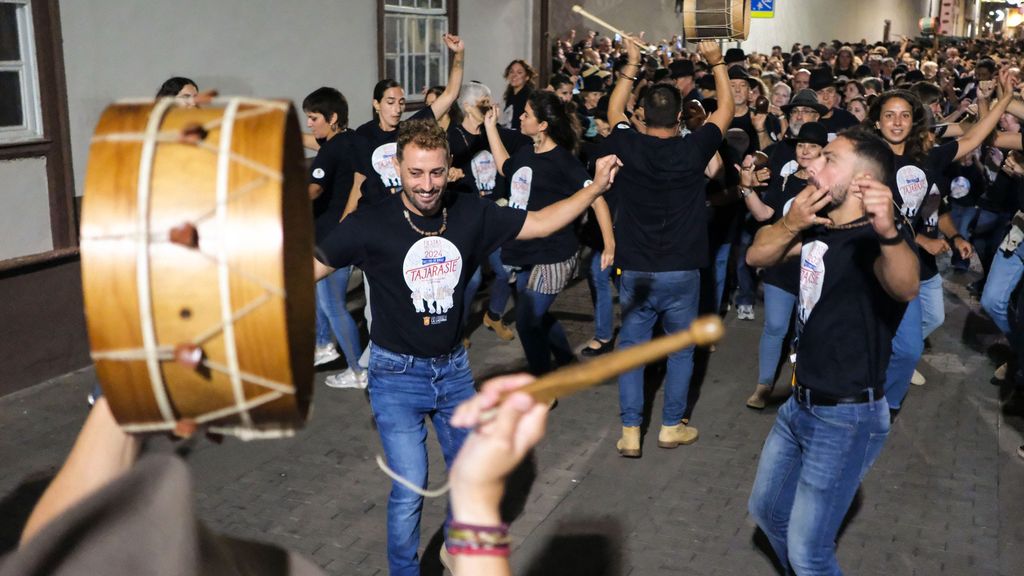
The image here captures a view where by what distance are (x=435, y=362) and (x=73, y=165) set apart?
4662 millimetres

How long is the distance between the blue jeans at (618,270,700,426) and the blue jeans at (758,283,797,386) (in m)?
→ 0.85

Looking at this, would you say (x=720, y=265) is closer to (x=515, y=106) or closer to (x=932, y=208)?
(x=932, y=208)

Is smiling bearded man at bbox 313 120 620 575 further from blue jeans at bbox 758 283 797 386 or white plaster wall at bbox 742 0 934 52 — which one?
white plaster wall at bbox 742 0 934 52

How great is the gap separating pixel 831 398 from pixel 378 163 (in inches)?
192

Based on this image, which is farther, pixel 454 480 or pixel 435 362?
pixel 435 362

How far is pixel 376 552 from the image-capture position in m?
5.38

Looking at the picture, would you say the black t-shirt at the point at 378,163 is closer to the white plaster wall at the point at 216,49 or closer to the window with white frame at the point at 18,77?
the white plaster wall at the point at 216,49

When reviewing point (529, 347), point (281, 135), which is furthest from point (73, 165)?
point (281, 135)

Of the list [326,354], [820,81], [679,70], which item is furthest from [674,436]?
[820,81]

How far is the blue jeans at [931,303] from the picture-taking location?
7.59 metres

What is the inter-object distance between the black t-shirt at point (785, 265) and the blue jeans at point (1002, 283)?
6.38ft

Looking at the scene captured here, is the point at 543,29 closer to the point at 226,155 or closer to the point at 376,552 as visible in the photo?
the point at 376,552

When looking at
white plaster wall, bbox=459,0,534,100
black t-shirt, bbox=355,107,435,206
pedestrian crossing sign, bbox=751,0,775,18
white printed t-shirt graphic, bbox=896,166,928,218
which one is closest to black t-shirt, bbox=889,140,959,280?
white printed t-shirt graphic, bbox=896,166,928,218

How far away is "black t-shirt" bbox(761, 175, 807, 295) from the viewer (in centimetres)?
697
